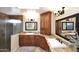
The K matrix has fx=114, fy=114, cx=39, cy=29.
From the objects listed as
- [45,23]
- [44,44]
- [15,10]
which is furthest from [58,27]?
[15,10]

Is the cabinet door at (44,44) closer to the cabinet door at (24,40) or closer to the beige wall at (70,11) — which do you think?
the cabinet door at (24,40)

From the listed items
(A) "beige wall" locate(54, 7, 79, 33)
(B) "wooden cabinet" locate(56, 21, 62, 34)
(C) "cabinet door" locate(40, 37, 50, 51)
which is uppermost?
(A) "beige wall" locate(54, 7, 79, 33)

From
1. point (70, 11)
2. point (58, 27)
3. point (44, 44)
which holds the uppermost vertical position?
point (70, 11)

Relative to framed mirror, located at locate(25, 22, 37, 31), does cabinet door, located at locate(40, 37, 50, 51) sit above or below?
below

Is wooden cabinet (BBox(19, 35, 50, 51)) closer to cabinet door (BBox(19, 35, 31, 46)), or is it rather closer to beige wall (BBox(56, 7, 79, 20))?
cabinet door (BBox(19, 35, 31, 46))

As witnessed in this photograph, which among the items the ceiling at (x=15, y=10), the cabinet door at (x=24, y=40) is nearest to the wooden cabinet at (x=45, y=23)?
the ceiling at (x=15, y=10)

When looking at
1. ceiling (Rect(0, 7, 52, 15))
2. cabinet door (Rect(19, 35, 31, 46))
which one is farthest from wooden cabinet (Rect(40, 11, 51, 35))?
cabinet door (Rect(19, 35, 31, 46))

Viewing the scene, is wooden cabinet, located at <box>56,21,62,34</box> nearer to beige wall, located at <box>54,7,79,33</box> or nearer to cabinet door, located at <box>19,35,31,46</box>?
beige wall, located at <box>54,7,79,33</box>

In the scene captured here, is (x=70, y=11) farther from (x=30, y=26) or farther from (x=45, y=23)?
(x=30, y=26)
